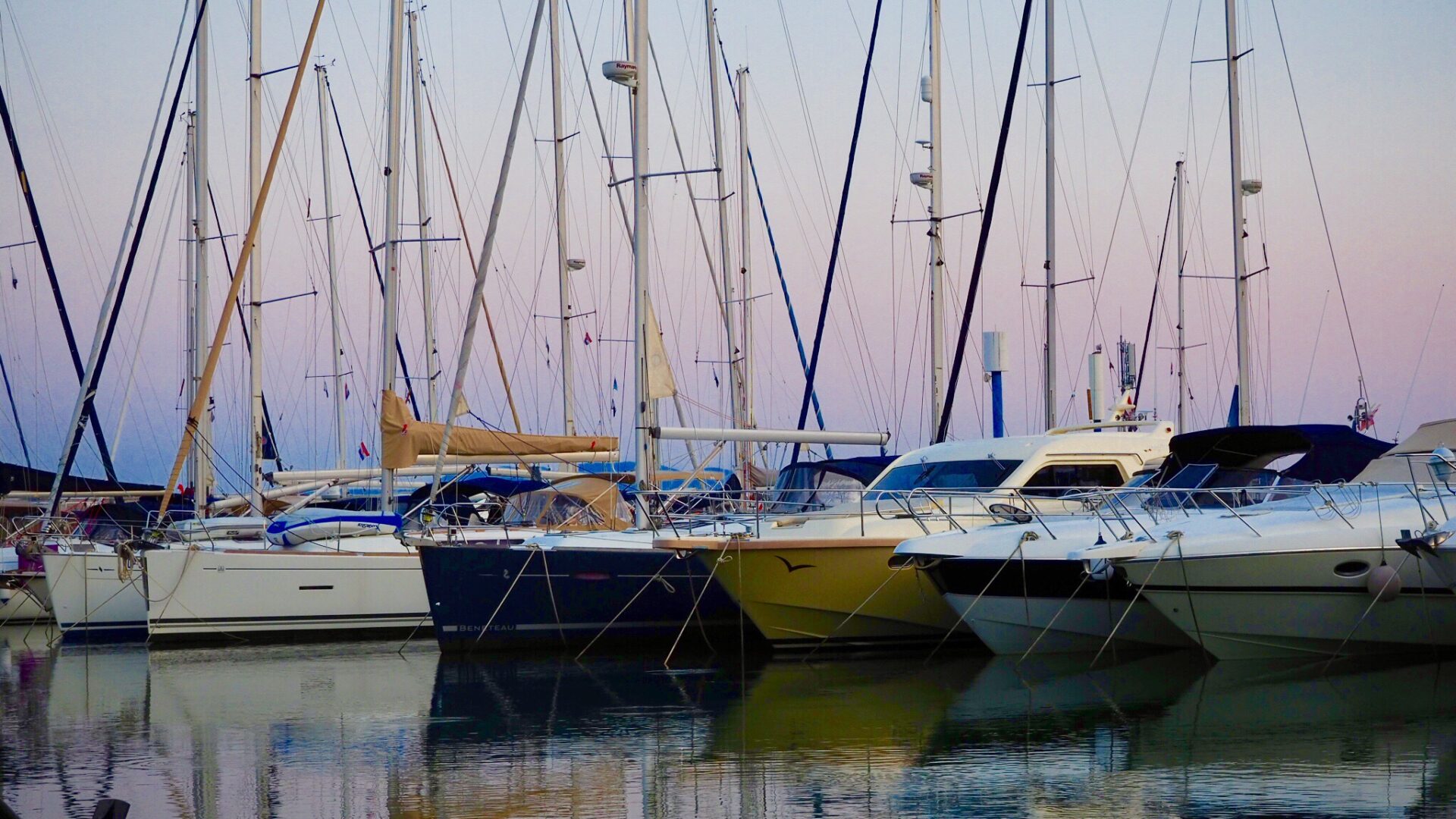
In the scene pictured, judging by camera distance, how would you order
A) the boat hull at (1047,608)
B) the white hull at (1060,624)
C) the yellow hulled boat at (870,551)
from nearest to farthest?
the boat hull at (1047,608) → the white hull at (1060,624) → the yellow hulled boat at (870,551)

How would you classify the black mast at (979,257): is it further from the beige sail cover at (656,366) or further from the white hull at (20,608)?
the white hull at (20,608)

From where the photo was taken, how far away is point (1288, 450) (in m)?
18.0

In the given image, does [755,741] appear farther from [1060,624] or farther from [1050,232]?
[1050,232]

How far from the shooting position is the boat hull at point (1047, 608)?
1587 centimetres

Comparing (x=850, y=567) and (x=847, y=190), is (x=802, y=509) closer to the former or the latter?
(x=850, y=567)

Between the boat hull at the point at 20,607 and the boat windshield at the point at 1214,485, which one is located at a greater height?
the boat windshield at the point at 1214,485

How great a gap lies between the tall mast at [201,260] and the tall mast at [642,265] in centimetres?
1016

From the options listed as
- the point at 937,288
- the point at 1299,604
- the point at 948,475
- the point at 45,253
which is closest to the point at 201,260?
the point at 45,253

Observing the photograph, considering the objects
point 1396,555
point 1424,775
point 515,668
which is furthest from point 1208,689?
point 515,668

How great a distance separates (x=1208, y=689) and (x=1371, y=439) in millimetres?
6130

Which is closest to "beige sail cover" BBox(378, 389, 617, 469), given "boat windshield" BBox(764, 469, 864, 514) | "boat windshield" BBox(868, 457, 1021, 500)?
"boat windshield" BBox(764, 469, 864, 514)

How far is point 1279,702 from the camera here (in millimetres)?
12344

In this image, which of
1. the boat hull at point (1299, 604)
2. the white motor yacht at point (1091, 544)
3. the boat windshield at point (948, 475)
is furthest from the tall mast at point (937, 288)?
the boat hull at point (1299, 604)

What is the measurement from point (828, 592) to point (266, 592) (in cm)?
833
